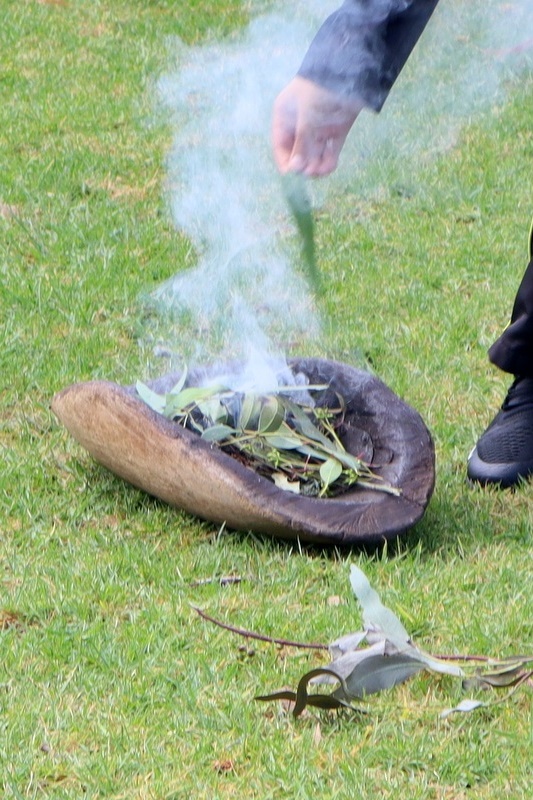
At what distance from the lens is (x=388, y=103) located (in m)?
6.56

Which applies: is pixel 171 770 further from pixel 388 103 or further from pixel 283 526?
pixel 388 103

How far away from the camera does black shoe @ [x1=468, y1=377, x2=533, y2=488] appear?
3.46m

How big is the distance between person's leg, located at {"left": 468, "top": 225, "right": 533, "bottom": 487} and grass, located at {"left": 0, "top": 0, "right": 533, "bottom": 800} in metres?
0.07

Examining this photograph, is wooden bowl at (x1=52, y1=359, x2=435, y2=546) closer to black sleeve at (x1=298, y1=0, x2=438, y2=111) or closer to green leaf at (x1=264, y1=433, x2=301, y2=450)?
green leaf at (x1=264, y1=433, x2=301, y2=450)

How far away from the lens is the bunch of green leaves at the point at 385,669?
2.35 metres

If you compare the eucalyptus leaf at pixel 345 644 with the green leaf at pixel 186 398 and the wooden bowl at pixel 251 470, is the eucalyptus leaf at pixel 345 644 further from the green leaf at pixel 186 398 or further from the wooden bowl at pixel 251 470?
the green leaf at pixel 186 398

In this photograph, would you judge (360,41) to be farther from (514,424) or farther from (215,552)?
(514,424)

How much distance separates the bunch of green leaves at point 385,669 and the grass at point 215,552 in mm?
39

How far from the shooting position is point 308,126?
232 centimetres

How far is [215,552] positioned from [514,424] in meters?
1.08

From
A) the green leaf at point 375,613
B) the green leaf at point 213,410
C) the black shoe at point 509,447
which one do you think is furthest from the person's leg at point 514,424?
the green leaf at point 375,613

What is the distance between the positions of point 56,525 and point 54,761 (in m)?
1.07

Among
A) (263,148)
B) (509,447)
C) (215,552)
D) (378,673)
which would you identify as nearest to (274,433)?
(215,552)

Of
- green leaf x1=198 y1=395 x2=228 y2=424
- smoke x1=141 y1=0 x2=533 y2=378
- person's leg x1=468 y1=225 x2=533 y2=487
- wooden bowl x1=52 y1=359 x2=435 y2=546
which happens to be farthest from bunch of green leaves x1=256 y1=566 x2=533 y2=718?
smoke x1=141 y1=0 x2=533 y2=378
